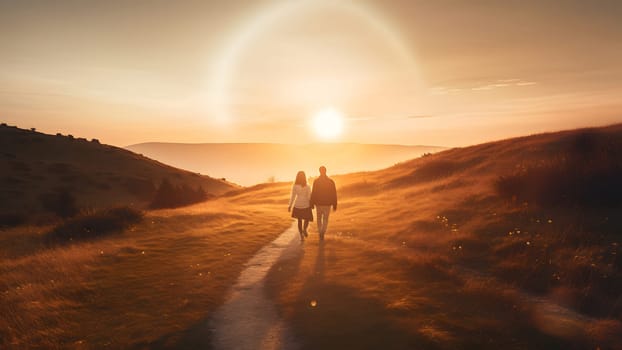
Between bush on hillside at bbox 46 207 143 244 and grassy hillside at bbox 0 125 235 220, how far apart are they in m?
28.4

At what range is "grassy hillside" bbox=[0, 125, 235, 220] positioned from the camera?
188 ft

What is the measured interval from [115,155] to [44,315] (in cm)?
9903

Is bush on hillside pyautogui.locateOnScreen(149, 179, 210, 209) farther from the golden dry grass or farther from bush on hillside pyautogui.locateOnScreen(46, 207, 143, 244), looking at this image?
the golden dry grass

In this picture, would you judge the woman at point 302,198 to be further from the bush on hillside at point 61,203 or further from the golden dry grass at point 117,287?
the bush on hillside at point 61,203

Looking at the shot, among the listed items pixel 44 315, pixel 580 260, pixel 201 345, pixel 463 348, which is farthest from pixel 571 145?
pixel 44 315

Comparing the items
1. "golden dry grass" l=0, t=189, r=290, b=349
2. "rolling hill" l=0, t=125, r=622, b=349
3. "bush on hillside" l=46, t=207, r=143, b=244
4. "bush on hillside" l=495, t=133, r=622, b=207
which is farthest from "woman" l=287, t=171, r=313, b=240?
"bush on hillside" l=495, t=133, r=622, b=207

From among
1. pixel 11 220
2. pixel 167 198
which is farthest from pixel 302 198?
pixel 167 198

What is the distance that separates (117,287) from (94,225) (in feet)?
32.8

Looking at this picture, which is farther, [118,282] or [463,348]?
[118,282]

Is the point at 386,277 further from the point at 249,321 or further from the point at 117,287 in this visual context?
the point at 117,287

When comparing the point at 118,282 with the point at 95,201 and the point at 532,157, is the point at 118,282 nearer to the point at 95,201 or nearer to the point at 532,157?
the point at 532,157

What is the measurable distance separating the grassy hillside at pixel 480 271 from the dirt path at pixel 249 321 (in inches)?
16.3

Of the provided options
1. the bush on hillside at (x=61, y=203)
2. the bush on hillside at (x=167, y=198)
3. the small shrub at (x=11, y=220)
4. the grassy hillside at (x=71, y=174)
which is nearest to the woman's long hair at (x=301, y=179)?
the small shrub at (x=11, y=220)

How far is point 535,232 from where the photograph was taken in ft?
46.1
